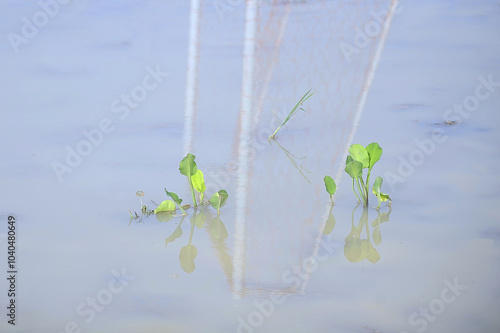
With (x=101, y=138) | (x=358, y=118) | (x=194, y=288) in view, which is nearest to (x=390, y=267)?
(x=194, y=288)

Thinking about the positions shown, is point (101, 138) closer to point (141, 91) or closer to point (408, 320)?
point (141, 91)

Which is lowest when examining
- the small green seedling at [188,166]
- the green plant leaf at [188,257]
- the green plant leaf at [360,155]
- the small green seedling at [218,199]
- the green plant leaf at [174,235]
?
the green plant leaf at [188,257]

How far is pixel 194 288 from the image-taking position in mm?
1882

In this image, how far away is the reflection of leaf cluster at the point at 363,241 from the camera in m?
2.05

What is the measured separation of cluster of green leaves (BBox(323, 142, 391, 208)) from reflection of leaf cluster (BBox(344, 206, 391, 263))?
2.6 inches

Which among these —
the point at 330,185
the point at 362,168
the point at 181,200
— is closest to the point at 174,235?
the point at 181,200

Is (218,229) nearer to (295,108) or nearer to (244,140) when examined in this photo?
(244,140)

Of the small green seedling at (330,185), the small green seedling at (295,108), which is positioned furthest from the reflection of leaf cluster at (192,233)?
the small green seedling at (295,108)

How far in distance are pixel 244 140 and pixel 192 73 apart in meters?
0.70

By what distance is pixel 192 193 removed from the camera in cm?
236

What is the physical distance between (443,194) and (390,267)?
53 cm

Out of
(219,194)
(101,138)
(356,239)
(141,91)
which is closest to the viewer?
(356,239)

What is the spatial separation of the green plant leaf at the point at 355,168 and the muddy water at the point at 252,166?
0.35ft

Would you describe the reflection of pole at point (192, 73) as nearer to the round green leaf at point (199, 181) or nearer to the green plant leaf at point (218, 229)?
the round green leaf at point (199, 181)
